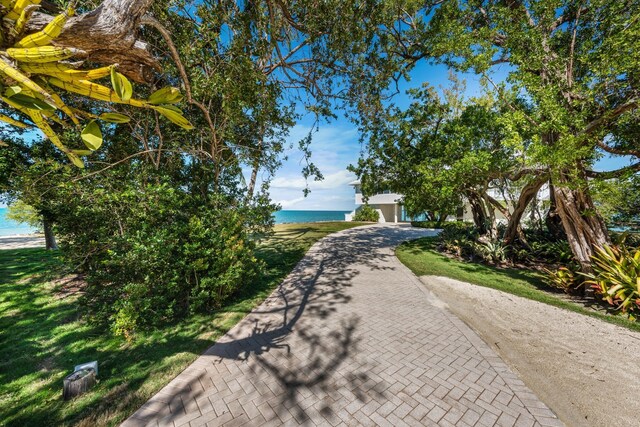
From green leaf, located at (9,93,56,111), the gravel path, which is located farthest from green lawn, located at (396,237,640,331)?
green leaf, located at (9,93,56,111)

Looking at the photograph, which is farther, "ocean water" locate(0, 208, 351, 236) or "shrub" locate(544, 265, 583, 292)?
"ocean water" locate(0, 208, 351, 236)

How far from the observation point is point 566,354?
389 centimetres

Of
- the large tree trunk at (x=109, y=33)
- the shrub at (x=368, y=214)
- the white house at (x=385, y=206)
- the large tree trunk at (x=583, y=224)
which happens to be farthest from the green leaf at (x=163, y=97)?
the shrub at (x=368, y=214)

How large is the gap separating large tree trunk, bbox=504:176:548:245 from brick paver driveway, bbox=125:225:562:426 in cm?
639

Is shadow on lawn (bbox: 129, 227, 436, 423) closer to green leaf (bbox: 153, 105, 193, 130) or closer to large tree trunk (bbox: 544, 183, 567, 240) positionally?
green leaf (bbox: 153, 105, 193, 130)

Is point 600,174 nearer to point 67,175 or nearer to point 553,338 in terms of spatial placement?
point 553,338

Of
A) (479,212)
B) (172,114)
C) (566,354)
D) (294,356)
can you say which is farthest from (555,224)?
(172,114)

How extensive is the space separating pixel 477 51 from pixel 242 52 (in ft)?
22.2

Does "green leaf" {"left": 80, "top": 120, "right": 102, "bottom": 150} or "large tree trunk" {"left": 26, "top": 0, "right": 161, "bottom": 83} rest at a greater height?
"large tree trunk" {"left": 26, "top": 0, "right": 161, "bottom": 83}

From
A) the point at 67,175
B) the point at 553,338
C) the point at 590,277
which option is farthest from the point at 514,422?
the point at 67,175

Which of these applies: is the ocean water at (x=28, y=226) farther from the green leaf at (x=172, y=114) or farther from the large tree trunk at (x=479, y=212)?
the large tree trunk at (x=479, y=212)

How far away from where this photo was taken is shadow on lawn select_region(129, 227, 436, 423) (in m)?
3.07

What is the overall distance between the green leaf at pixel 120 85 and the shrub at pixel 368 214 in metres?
30.9

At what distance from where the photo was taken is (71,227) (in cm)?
478
